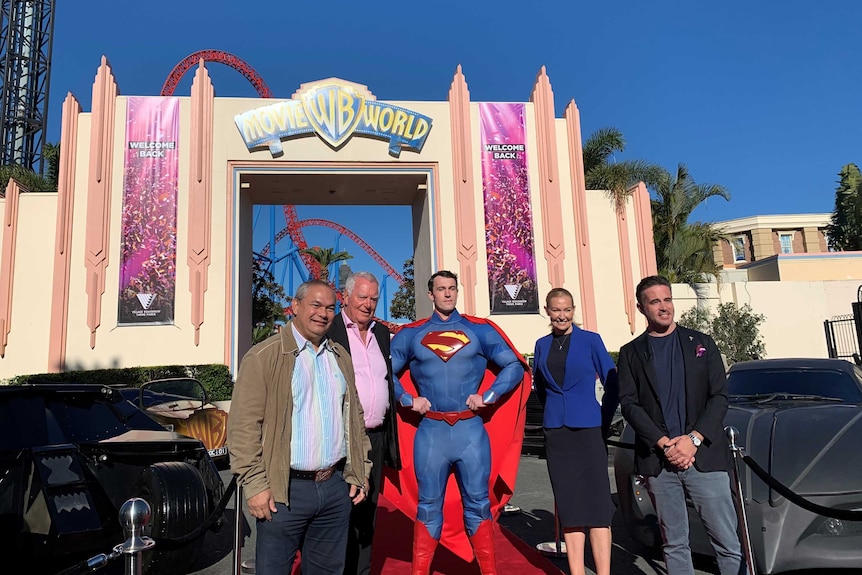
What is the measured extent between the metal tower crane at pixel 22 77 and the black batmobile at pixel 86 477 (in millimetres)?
33130

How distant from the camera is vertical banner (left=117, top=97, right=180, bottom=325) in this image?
17.6 meters

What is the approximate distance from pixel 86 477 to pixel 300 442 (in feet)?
5.75

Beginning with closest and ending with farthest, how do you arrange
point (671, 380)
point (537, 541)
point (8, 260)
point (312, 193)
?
point (671, 380)
point (537, 541)
point (8, 260)
point (312, 193)


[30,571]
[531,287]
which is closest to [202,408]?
[30,571]

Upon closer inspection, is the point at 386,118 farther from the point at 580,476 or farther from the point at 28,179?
the point at 580,476

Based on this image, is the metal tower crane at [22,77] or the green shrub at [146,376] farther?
the metal tower crane at [22,77]

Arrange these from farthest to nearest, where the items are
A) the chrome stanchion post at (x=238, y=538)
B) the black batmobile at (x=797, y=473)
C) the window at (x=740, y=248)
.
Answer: the window at (x=740, y=248)
the black batmobile at (x=797, y=473)
the chrome stanchion post at (x=238, y=538)

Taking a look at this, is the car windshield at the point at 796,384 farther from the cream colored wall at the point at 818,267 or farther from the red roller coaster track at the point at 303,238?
the red roller coaster track at the point at 303,238

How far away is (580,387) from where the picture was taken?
12.5 ft

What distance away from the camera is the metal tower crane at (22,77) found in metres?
30.9

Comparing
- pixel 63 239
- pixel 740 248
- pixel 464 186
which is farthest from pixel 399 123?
pixel 740 248

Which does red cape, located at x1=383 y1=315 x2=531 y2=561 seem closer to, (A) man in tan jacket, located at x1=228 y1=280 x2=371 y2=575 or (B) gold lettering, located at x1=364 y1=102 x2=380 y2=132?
(A) man in tan jacket, located at x1=228 y1=280 x2=371 y2=575

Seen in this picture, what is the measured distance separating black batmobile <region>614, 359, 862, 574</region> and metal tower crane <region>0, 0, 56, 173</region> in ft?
117

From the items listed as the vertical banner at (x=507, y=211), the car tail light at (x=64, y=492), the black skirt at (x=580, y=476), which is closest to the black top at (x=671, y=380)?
the black skirt at (x=580, y=476)
